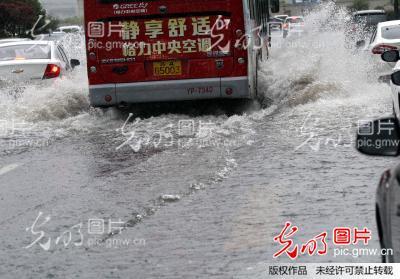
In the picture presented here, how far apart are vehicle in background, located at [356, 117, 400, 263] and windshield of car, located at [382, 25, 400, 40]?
14.7m

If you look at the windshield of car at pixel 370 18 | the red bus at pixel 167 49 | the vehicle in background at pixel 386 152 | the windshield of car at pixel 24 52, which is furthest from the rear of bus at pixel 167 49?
the windshield of car at pixel 370 18

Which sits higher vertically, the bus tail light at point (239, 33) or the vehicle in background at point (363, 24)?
the bus tail light at point (239, 33)

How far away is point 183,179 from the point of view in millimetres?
10320

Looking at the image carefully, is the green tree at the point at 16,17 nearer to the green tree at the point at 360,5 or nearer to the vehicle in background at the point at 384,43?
the vehicle in background at the point at 384,43

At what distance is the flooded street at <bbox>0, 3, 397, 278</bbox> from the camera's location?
7.27 meters

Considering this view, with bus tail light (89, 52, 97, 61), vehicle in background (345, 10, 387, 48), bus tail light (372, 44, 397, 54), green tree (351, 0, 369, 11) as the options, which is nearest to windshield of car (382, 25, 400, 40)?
bus tail light (372, 44, 397, 54)

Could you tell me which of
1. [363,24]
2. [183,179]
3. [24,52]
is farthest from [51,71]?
[363,24]

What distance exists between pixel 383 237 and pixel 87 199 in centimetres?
510

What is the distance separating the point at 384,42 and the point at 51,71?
235 inches

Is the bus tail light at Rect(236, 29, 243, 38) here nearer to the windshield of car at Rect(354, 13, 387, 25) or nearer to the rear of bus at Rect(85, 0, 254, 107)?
the rear of bus at Rect(85, 0, 254, 107)

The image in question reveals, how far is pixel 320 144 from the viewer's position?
40.7ft

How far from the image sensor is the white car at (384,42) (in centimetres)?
1808

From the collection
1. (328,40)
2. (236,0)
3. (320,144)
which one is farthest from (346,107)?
(328,40)

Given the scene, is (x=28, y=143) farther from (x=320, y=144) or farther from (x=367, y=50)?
(x=367, y=50)
